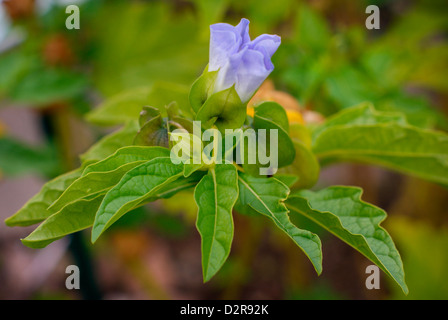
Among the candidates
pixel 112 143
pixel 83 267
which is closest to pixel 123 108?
pixel 112 143

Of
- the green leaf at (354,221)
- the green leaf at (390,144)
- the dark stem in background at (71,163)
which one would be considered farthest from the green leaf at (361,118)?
the dark stem in background at (71,163)

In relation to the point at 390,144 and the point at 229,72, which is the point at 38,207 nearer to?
the point at 229,72

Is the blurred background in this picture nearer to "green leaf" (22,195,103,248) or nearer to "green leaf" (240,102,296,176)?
"green leaf" (240,102,296,176)

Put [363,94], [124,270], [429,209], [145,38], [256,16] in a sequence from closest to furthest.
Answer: [363,94]
[256,16]
[145,38]
[429,209]
[124,270]

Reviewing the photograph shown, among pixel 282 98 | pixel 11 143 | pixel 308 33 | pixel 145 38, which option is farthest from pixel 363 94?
pixel 11 143

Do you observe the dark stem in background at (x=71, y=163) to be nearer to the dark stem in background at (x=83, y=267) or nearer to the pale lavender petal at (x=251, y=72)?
the dark stem in background at (x=83, y=267)

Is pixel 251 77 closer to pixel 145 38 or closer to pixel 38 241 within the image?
pixel 38 241
